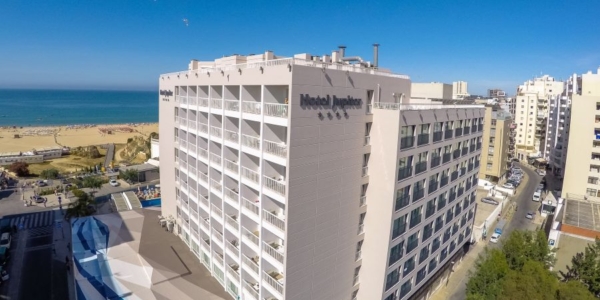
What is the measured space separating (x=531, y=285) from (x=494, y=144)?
55124 mm

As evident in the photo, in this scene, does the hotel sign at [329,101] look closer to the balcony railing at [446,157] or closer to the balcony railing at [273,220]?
the balcony railing at [273,220]

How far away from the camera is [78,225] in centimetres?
3484

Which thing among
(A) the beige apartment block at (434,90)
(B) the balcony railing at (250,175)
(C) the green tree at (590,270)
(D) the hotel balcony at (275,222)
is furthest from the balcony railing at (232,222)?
(C) the green tree at (590,270)

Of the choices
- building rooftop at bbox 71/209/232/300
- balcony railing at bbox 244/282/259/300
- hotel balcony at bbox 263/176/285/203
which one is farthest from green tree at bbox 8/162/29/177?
hotel balcony at bbox 263/176/285/203

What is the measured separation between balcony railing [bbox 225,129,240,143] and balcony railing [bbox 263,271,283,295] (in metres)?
9.17

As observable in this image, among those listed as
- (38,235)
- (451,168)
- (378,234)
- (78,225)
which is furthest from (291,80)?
(38,235)

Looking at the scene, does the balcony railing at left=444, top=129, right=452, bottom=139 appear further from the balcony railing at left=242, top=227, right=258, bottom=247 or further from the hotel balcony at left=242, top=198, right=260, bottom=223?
the balcony railing at left=242, top=227, right=258, bottom=247

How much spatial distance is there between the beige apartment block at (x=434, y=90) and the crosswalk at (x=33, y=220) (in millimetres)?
54119

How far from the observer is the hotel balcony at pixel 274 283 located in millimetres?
20516

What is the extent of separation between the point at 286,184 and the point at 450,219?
22292mm

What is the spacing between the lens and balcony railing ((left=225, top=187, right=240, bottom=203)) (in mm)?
24208

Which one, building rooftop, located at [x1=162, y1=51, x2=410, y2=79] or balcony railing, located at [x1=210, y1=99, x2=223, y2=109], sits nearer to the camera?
building rooftop, located at [x1=162, y1=51, x2=410, y2=79]

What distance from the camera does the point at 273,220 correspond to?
2034 centimetres

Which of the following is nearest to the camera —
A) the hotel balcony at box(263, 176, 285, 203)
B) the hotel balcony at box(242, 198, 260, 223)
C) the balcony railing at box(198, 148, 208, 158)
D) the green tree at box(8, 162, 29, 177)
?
the hotel balcony at box(263, 176, 285, 203)
